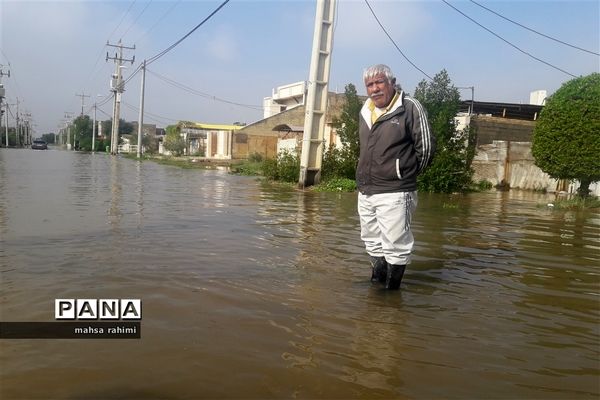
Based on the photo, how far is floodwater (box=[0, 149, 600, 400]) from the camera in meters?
2.16

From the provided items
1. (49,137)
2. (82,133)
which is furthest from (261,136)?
(49,137)

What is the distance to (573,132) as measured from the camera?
10.4 metres

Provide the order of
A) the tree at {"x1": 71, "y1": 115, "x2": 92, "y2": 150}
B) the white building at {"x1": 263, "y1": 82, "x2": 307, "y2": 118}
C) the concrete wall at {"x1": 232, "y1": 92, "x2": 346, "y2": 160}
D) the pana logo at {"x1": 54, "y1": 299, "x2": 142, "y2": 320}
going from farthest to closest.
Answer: the tree at {"x1": 71, "y1": 115, "x2": 92, "y2": 150} < the white building at {"x1": 263, "y1": 82, "x2": 307, "y2": 118} < the concrete wall at {"x1": 232, "y1": 92, "x2": 346, "y2": 160} < the pana logo at {"x1": 54, "y1": 299, "x2": 142, "y2": 320}

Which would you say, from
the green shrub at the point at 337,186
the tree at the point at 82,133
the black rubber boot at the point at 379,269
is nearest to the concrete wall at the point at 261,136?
the green shrub at the point at 337,186

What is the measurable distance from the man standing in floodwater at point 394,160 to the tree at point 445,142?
34.3 feet

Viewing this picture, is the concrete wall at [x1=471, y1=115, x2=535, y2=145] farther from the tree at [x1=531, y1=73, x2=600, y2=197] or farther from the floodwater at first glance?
the floodwater

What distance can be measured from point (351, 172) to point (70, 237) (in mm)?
10706

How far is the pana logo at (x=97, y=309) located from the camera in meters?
2.82

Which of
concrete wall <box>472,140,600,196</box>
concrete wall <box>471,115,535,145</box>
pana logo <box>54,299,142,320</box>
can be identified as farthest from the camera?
concrete wall <box>471,115,535,145</box>

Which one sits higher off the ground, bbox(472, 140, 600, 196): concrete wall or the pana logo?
bbox(472, 140, 600, 196): concrete wall

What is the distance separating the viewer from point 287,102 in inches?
2018

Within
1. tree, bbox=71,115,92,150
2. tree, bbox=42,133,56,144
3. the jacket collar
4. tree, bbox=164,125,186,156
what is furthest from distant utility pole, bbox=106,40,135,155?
tree, bbox=42,133,56,144

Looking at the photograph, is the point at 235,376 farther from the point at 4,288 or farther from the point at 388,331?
the point at 4,288

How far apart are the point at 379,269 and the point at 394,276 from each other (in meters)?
0.22
